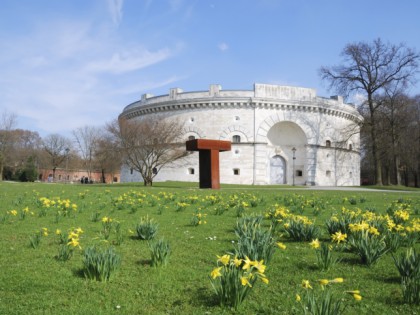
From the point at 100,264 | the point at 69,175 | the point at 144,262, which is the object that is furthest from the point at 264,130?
the point at 69,175

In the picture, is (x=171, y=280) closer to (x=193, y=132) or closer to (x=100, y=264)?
(x=100, y=264)

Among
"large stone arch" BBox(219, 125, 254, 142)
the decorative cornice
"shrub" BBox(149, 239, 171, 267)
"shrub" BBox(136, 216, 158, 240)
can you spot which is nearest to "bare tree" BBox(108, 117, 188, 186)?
"large stone arch" BBox(219, 125, 254, 142)

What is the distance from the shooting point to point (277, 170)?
150ft

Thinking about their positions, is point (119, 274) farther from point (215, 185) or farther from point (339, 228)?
point (215, 185)

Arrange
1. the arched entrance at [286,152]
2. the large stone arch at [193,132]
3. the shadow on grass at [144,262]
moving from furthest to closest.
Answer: the arched entrance at [286,152]
the large stone arch at [193,132]
the shadow on grass at [144,262]

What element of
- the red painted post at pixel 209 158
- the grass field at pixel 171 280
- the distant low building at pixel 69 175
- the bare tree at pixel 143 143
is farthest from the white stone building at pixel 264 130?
the grass field at pixel 171 280

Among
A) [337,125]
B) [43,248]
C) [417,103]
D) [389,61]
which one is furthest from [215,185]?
[417,103]

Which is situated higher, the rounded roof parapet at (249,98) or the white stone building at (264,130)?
the rounded roof parapet at (249,98)

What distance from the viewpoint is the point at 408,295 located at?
3.25m

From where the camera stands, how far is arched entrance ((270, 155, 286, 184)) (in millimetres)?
45447

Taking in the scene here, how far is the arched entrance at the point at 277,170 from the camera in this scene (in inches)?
1789

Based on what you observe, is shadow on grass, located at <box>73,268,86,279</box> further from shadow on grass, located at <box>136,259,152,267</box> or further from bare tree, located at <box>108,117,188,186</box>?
bare tree, located at <box>108,117,188,186</box>

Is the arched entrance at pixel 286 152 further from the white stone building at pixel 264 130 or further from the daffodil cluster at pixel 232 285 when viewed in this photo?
the daffodil cluster at pixel 232 285

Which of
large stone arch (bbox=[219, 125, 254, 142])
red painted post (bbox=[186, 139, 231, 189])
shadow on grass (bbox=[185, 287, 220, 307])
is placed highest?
large stone arch (bbox=[219, 125, 254, 142])
